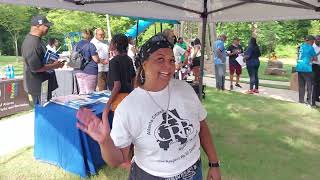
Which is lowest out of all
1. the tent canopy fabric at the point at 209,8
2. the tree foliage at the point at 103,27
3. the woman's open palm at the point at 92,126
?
the woman's open palm at the point at 92,126

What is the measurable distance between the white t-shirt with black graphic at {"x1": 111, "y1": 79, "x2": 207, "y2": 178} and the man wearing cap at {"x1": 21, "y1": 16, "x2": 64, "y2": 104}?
135 inches

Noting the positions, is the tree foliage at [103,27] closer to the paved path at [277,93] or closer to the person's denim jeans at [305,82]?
the paved path at [277,93]

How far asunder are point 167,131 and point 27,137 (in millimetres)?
5344

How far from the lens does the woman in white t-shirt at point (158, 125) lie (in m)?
2.20

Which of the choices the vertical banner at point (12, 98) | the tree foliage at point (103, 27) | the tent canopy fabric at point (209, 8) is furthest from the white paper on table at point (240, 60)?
the tree foliage at point (103, 27)

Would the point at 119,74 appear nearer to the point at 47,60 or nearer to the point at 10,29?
the point at 47,60

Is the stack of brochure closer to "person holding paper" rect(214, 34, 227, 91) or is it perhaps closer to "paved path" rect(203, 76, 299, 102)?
"paved path" rect(203, 76, 299, 102)

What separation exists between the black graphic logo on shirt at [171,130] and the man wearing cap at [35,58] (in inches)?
141

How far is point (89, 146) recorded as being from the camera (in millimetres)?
4902

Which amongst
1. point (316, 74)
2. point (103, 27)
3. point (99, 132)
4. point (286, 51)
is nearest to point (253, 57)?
point (316, 74)

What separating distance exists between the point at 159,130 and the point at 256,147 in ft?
15.3

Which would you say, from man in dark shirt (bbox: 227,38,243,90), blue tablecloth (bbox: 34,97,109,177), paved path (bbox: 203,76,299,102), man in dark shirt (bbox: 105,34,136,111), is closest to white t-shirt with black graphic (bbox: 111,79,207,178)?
man in dark shirt (bbox: 105,34,136,111)

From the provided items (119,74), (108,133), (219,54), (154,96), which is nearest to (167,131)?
(154,96)

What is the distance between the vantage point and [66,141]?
4.95 meters
